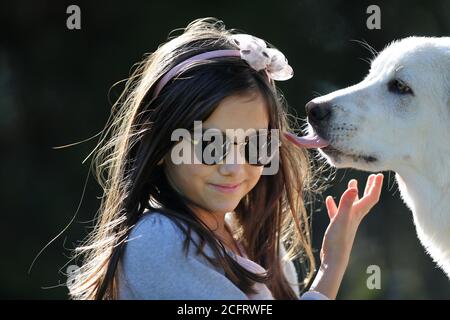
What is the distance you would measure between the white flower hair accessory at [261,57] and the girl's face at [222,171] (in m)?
0.11

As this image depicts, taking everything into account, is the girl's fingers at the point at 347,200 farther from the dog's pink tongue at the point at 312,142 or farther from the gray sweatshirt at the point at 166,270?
the gray sweatshirt at the point at 166,270

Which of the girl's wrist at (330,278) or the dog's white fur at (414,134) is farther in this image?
the dog's white fur at (414,134)

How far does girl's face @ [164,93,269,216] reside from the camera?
2529 mm

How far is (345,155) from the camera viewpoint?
9.81 ft

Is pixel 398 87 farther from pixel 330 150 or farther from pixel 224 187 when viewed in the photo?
pixel 224 187

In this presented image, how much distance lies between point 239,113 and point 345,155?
590mm

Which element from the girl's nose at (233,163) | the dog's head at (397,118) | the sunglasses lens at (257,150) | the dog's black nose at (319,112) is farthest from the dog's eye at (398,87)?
the girl's nose at (233,163)

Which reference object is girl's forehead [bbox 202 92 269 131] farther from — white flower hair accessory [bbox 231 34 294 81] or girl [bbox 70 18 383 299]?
white flower hair accessory [bbox 231 34 294 81]

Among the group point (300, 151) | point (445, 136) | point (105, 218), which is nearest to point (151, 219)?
point (105, 218)

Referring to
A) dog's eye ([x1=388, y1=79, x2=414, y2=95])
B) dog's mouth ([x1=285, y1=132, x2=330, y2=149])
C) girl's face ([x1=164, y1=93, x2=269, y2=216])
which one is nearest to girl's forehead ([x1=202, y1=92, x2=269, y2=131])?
girl's face ([x1=164, y1=93, x2=269, y2=216])

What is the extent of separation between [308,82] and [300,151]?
3.30 m

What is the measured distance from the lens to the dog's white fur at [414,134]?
2.94 metres

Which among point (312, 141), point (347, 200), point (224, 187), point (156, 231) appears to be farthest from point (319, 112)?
point (156, 231)
